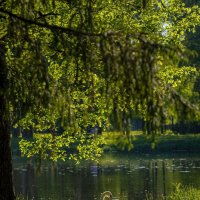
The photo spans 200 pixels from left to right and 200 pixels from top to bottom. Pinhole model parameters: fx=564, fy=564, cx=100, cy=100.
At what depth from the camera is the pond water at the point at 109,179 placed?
29.7 m

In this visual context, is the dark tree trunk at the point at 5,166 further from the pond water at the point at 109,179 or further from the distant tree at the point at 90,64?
the pond water at the point at 109,179

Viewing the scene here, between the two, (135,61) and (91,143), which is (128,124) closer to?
(135,61)

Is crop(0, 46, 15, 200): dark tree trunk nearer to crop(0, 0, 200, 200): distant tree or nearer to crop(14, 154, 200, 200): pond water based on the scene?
crop(0, 0, 200, 200): distant tree

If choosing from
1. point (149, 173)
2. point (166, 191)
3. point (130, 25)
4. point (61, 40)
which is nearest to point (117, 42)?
point (61, 40)

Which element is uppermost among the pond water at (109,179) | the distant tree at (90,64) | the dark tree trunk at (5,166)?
the distant tree at (90,64)

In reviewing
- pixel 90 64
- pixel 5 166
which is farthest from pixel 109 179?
pixel 90 64

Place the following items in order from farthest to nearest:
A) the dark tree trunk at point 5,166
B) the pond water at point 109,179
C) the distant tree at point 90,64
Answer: the pond water at point 109,179
the dark tree trunk at point 5,166
the distant tree at point 90,64

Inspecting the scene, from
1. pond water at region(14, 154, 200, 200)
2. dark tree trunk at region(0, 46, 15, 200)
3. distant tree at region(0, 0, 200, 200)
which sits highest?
distant tree at region(0, 0, 200, 200)

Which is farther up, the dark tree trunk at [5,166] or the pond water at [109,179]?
the dark tree trunk at [5,166]

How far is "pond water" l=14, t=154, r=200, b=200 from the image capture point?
2967cm

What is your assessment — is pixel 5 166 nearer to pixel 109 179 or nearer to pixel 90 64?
pixel 90 64

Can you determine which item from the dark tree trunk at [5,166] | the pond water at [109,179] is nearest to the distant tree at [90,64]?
the dark tree trunk at [5,166]

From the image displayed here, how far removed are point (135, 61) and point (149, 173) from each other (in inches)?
1281

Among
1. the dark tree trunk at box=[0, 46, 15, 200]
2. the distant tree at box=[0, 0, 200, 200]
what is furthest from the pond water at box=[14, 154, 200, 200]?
the distant tree at box=[0, 0, 200, 200]
